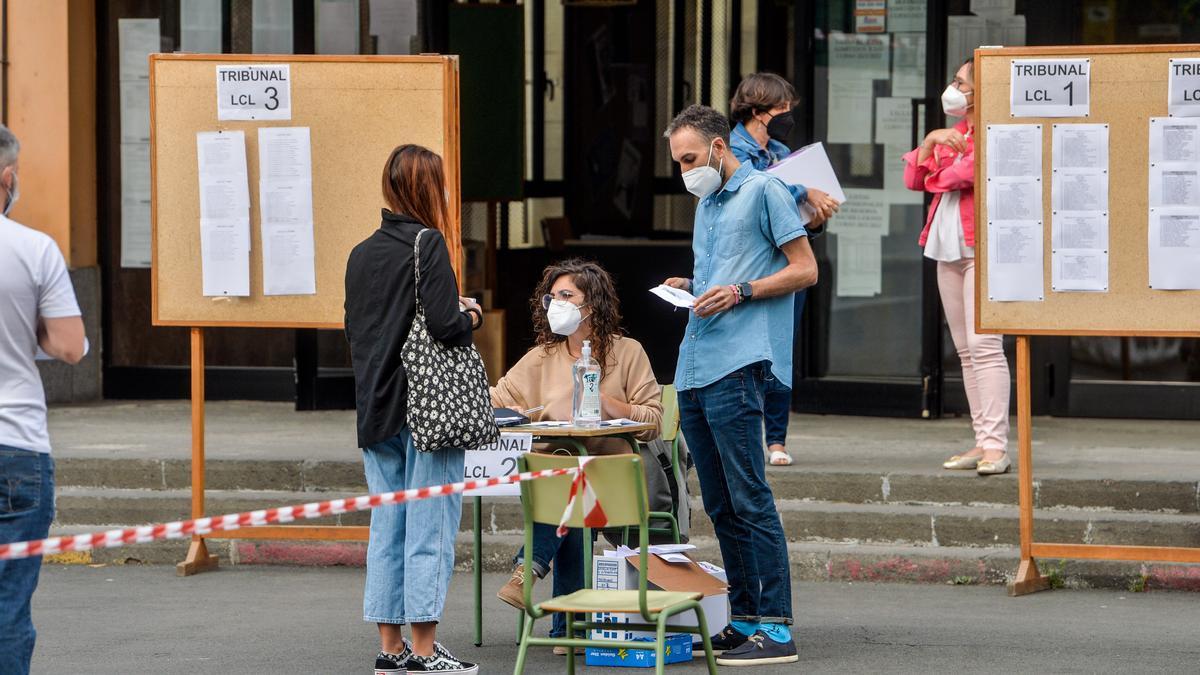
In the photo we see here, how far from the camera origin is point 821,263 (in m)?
10.3

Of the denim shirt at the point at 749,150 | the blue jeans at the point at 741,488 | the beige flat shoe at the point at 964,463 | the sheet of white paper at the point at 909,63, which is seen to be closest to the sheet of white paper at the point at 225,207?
the denim shirt at the point at 749,150

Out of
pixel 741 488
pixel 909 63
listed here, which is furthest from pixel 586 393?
pixel 909 63

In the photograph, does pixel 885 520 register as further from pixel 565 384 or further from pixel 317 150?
pixel 317 150

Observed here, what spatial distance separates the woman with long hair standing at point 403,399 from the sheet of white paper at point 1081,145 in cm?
254

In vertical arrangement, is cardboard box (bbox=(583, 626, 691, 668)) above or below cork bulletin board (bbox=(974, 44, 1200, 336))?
below

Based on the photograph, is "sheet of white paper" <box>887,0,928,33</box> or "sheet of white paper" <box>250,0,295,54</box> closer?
"sheet of white paper" <box>887,0,928,33</box>

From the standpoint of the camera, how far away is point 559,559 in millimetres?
6512

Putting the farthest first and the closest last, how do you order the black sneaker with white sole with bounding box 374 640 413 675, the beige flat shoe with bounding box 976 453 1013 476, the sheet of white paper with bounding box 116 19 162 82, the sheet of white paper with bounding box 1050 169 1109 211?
the sheet of white paper with bounding box 116 19 162 82
the beige flat shoe with bounding box 976 453 1013 476
the sheet of white paper with bounding box 1050 169 1109 211
the black sneaker with white sole with bounding box 374 640 413 675

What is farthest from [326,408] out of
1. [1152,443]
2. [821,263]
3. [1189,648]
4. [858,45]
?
[1189,648]

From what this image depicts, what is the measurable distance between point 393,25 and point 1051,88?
4.75m

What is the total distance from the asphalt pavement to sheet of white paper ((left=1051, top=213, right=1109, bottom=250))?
4.76 ft

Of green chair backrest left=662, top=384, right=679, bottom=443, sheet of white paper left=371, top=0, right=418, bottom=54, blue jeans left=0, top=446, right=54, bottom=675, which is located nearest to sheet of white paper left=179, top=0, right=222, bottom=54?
sheet of white paper left=371, top=0, right=418, bottom=54

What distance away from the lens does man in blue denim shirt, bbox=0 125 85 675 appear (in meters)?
4.50

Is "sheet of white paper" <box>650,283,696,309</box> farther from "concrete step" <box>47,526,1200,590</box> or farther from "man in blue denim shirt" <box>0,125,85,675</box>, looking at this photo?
"man in blue denim shirt" <box>0,125,85,675</box>
